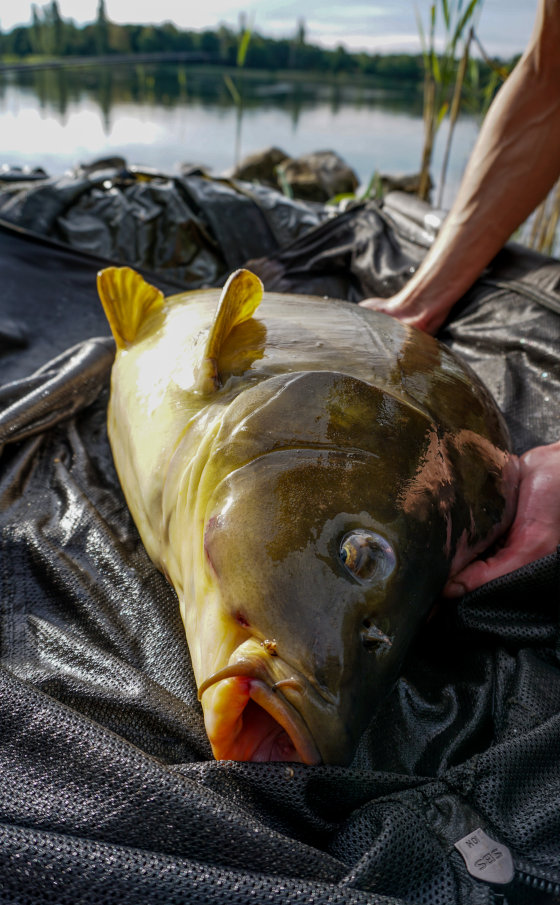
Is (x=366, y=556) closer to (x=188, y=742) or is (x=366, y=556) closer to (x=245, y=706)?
(x=245, y=706)

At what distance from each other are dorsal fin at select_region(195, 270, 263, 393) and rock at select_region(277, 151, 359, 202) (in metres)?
6.33

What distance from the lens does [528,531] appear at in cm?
166

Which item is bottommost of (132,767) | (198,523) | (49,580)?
(49,580)

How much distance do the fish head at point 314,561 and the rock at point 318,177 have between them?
6812 millimetres

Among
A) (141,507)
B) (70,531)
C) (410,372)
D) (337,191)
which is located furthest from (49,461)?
(337,191)

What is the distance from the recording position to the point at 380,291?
3184 millimetres

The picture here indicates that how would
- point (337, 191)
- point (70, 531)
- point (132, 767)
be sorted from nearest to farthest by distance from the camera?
point (132, 767), point (70, 531), point (337, 191)

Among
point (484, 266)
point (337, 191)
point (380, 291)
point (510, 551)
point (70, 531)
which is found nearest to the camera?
point (510, 551)

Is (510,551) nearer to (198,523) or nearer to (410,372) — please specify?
(410,372)

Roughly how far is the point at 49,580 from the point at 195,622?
1.77 ft

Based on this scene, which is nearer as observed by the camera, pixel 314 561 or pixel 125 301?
pixel 314 561

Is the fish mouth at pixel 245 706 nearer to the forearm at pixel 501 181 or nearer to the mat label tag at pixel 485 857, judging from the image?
the mat label tag at pixel 485 857

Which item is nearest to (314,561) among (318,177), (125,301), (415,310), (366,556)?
(366,556)

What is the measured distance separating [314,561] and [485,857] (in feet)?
1.73
